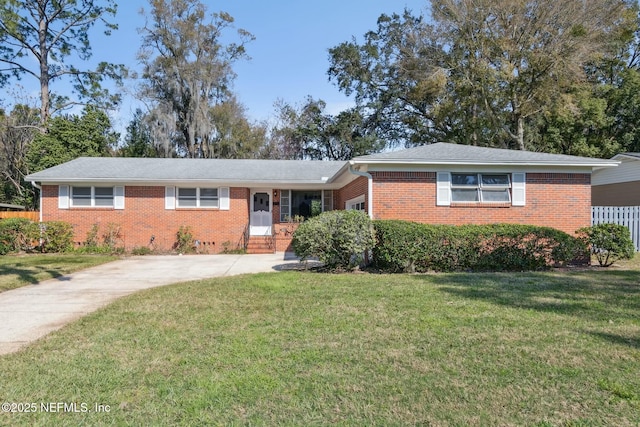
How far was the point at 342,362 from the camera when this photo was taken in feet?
12.8

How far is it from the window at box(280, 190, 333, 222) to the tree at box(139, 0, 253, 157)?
15.7 metres

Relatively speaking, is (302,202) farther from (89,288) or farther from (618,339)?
(618,339)

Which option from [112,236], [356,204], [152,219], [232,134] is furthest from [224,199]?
[232,134]

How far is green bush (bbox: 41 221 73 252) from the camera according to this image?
1454cm

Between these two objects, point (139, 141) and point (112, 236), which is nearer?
point (112, 236)

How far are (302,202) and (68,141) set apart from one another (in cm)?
1505

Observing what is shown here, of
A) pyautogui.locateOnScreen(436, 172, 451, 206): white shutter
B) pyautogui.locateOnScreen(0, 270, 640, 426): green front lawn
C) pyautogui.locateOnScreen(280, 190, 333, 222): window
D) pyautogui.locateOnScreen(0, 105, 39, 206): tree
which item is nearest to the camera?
pyautogui.locateOnScreen(0, 270, 640, 426): green front lawn

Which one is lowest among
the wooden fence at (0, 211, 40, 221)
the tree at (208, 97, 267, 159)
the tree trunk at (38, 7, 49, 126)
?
the wooden fence at (0, 211, 40, 221)

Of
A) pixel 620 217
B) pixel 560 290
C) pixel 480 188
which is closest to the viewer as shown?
pixel 560 290

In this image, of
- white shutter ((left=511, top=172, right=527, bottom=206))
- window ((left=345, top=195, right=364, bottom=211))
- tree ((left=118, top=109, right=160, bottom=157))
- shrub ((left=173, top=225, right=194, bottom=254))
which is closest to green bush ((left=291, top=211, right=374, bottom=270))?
window ((left=345, top=195, right=364, bottom=211))

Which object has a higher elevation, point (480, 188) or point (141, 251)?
point (480, 188)

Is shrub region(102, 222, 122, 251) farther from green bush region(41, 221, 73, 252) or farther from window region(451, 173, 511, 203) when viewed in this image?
window region(451, 173, 511, 203)

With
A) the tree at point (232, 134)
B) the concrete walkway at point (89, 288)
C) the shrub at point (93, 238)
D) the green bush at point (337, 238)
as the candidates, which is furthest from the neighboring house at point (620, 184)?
the tree at point (232, 134)

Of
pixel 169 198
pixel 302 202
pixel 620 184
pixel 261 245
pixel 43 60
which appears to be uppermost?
pixel 43 60
